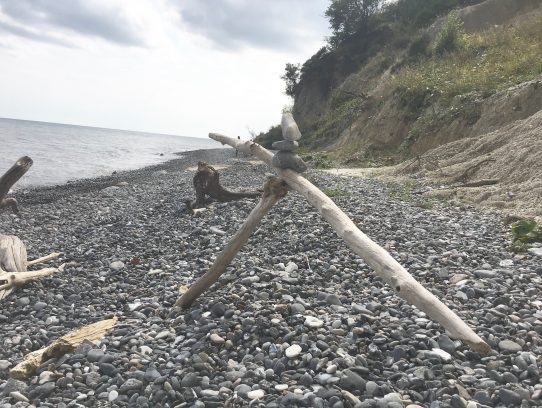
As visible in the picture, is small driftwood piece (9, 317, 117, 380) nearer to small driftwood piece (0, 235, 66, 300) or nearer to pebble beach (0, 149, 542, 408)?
pebble beach (0, 149, 542, 408)

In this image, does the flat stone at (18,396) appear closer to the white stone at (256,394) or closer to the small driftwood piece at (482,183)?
the white stone at (256,394)

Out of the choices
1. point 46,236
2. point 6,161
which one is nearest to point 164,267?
point 46,236

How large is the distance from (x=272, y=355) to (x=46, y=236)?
27.5ft

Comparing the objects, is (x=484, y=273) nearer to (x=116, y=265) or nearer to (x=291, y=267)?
(x=291, y=267)

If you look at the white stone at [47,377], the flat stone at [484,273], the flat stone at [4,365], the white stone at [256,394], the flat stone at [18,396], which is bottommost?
the flat stone at [4,365]

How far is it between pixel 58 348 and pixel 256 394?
2073mm

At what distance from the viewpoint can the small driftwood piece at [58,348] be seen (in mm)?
3744

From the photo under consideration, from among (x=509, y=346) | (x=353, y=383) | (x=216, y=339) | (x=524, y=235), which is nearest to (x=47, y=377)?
(x=216, y=339)

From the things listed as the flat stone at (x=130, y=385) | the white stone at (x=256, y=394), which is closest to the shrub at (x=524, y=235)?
the white stone at (x=256, y=394)

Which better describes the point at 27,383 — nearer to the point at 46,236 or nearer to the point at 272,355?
the point at 272,355

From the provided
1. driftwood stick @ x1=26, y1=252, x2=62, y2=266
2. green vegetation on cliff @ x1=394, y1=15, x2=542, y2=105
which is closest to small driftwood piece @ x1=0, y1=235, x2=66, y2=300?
driftwood stick @ x1=26, y1=252, x2=62, y2=266

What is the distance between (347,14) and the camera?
154 ft

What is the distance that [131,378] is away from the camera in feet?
11.4

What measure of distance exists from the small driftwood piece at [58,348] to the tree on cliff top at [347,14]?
4685 cm
